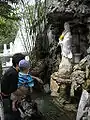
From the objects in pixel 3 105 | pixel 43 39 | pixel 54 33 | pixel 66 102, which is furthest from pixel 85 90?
pixel 43 39

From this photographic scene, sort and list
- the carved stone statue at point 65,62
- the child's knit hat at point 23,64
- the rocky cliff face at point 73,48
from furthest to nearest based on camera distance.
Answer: the carved stone statue at point 65,62, the rocky cliff face at point 73,48, the child's knit hat at point 23,64

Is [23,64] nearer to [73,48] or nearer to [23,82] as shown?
[23,82]

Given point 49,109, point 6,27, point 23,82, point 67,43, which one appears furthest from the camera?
→ point 6,27

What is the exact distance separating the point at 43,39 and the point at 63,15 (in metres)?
4.24

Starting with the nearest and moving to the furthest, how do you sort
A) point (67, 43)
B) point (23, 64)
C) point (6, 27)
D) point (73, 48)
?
point (23, 64) → point (67, 43) → point (73, 48) → point (6, 27)

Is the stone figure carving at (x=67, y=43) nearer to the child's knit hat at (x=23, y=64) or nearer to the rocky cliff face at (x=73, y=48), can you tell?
the rocky cliff face at (x=73, y=48)

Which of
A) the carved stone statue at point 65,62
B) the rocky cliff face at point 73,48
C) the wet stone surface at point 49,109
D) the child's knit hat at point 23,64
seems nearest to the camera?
the child's knit hat at point 23,64

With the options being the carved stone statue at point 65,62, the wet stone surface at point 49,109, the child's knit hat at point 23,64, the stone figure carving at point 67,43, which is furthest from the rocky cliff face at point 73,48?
the child's knit hat at point 23,64

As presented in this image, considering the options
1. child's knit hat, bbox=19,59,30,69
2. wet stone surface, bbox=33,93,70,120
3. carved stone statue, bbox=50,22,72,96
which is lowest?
wet stone surface, bbox=33,93,70,120

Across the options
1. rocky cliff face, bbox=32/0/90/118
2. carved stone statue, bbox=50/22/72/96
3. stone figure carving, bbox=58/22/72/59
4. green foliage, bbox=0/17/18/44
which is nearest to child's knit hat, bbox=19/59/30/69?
rocky cliff face, bbox=32/0/90/118

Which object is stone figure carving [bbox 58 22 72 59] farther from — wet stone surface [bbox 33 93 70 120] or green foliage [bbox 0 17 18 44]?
green foliage [bbox 0 17 18 44]

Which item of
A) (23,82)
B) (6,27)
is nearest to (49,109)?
(23,82)

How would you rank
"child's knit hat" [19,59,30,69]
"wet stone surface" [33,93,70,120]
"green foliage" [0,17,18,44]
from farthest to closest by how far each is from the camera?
1. "green foliage" [0,17,18,44]
2. "wet stone surface" [33,93,70,120]
3. "child's knit hat" [19,59,30,69]

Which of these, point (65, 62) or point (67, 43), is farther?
point (65, 62)
